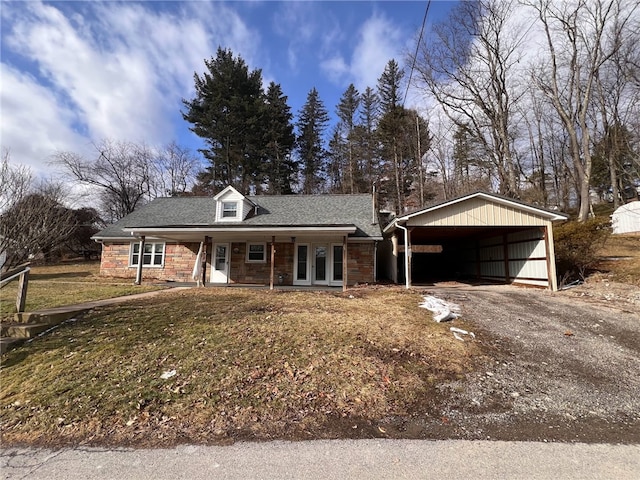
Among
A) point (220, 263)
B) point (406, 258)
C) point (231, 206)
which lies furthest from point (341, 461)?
point (231, 206)

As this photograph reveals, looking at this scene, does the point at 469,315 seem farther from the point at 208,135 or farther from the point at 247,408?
the point at 208,135

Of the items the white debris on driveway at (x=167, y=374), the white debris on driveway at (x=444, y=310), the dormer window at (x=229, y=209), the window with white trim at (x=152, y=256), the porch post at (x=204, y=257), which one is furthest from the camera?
the window with white trim at (x=152, y=256)

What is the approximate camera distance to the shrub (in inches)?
467

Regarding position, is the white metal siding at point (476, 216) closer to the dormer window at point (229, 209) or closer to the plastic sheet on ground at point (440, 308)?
the plastic sheet on ground at point (440, 308)

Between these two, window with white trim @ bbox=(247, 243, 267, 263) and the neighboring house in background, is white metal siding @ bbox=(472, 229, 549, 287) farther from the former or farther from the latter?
the neighboring house in background

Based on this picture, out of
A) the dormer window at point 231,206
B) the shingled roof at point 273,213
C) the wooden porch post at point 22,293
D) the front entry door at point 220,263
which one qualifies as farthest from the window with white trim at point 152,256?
the wooden porch post at point 22,293

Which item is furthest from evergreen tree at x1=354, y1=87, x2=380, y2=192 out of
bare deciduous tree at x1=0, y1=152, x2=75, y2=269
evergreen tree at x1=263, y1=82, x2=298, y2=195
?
bare deciduous tree at x1=0, y1=152, x2=75, y2=269

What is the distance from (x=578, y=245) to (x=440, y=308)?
8.75 meters

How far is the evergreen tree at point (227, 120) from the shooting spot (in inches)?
1036

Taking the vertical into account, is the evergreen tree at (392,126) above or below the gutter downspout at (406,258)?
above

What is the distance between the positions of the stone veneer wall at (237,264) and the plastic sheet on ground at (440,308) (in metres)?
4.78

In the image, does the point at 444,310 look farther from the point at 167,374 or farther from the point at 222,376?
the point at 167,374

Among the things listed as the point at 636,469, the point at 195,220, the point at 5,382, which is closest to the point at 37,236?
the point at 5,382

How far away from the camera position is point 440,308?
7523mm
